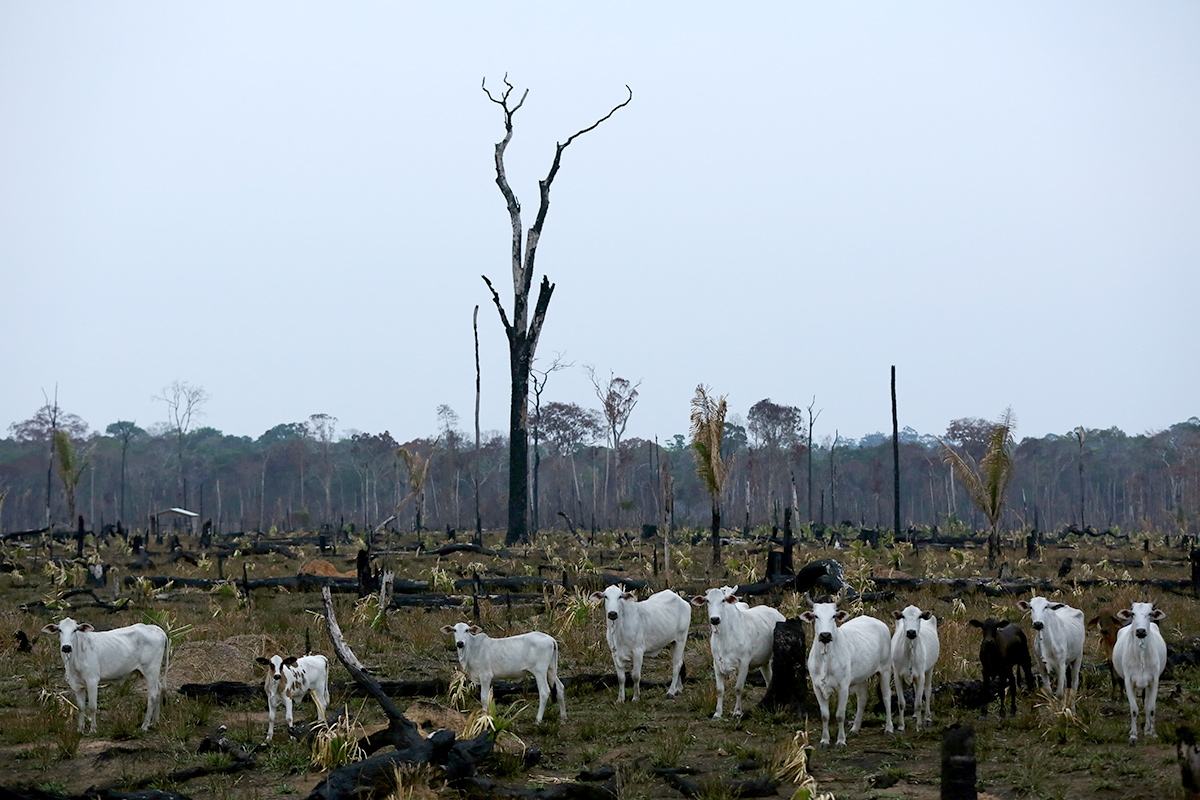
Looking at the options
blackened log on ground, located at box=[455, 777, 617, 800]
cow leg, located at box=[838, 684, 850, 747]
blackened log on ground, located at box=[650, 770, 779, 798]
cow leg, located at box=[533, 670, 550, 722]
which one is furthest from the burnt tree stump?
cow leg, located at box=[533, 670, 550, 722]

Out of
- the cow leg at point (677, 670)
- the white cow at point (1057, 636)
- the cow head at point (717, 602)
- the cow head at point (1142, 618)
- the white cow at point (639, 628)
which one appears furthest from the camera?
the cow leg at point (677, 670)

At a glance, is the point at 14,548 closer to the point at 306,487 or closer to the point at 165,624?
the point at 165,624

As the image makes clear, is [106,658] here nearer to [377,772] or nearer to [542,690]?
[542,690]

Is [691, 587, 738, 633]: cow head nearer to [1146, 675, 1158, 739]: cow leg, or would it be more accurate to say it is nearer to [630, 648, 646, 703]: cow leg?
[630, 648, 646, 703]: cow leg

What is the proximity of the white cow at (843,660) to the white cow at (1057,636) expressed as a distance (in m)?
1.92

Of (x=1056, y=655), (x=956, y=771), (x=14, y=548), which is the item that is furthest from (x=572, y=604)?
(x=14, y=548)

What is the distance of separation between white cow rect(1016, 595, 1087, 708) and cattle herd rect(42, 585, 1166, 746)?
0.02 meters

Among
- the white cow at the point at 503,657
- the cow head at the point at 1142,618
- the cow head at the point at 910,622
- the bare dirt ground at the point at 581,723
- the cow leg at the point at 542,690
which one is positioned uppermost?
the cow head at the point at 1142,618

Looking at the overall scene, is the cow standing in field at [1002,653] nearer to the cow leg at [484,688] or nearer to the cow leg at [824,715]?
the cow leg at [824,715]

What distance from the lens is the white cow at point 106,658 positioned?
38.5 feet

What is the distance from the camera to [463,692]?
496 inches

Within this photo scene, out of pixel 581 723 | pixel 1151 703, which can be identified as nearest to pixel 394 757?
pixel 581 723

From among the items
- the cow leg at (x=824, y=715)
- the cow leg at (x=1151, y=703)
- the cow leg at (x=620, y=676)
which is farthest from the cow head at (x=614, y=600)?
the cow leg at (x=1151, y=703)

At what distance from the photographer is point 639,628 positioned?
14.0 meters
